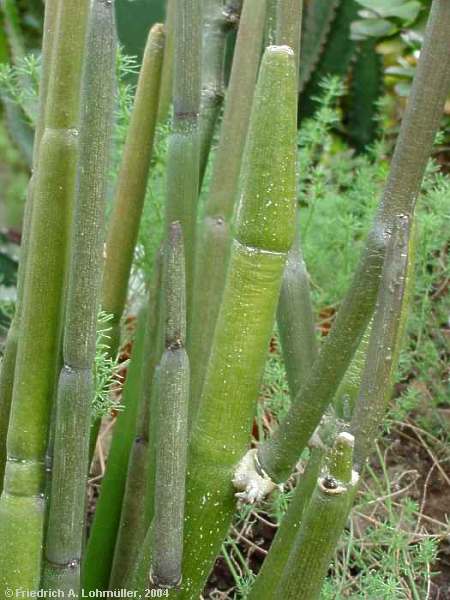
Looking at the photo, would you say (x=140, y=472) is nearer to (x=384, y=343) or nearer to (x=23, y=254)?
(x=23, y=254)

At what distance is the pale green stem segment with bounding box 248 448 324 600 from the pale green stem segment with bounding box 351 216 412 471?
120 mm

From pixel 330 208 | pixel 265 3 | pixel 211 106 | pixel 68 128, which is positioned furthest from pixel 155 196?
pixel 68 128

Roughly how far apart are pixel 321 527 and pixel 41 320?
0.81ft

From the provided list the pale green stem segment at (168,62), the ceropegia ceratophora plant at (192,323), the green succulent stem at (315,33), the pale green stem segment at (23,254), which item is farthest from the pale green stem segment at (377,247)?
the green succulent stem at (315,33)

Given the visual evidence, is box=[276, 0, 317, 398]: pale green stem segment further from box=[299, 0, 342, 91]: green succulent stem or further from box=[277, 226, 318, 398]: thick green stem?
box=[299, 0, 342, 91]: green succulent stem

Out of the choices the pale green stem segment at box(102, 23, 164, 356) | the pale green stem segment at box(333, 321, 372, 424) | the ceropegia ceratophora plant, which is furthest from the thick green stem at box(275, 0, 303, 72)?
the pale green stem segment at box(333, 321, 372, 424)

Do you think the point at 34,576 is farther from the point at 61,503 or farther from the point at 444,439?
the point at 444,439

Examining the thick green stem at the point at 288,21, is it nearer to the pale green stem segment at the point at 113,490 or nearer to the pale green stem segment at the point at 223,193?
the pale green stem segment at the point at 223,193

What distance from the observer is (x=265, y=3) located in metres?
0.75

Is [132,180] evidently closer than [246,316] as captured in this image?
No

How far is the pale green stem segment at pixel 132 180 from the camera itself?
0.76 metres

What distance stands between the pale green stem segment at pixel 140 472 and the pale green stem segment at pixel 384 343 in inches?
10.6

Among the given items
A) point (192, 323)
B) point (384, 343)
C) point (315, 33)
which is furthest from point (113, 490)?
point (315, 33)

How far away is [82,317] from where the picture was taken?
60cm
